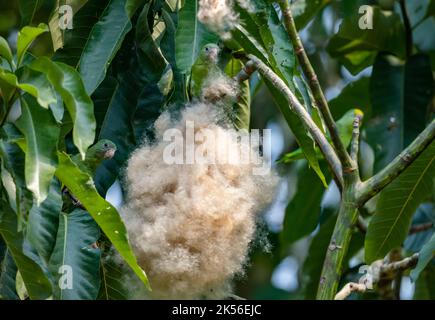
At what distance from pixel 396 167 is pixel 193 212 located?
0.38m

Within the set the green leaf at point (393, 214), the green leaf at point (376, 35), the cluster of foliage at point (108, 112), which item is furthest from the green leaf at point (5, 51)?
the green leaf at point (376, 35)

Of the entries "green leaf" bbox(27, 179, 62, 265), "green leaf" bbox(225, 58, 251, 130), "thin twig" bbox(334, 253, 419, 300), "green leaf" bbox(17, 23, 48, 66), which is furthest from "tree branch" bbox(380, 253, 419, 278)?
"green leaf" bbox(17, 23, 48, 66)

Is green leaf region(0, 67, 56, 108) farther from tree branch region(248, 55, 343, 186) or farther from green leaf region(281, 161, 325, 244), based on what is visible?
green leaf region(281, 161, 325, 244)

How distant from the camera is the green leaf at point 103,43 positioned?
1.69 m

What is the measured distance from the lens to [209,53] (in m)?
1.70

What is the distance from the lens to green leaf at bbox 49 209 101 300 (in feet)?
5.05

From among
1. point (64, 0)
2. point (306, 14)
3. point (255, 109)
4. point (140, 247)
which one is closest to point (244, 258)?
point (140, 247)

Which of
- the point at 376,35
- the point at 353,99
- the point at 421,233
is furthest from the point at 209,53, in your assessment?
the point at 421,233

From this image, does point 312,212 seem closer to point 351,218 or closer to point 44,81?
point 351,218

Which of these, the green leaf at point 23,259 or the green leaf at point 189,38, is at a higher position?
the green leaf at point 189,38

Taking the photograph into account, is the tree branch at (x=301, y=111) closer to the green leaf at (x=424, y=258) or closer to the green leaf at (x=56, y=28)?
the green leaf at (x=424, y=258)

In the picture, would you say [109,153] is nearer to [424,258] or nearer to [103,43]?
[103,43]

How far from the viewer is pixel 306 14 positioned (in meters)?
2.62

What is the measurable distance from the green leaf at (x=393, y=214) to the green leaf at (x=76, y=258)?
0.66m
